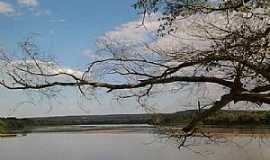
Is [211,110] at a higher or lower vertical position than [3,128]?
lower

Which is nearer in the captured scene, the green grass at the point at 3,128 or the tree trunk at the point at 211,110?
the tree trunk at the point at 211,110

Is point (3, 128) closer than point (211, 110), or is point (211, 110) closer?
point (211, 110)

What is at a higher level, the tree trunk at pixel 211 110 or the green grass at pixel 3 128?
the green grass at pixel 3 128

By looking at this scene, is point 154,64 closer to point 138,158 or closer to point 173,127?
point 173,127

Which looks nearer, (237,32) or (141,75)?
(237,32)

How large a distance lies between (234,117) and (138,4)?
187 cm

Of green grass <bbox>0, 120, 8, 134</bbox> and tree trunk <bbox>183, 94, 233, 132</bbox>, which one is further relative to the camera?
green grass <bbox>0, 120, 8, 134</bbox>

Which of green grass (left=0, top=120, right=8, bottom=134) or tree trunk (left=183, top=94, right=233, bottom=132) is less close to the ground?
green grass (left=0, top=120, right=8, bottom=134)

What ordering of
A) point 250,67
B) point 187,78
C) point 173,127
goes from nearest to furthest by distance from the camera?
point 250,67, point 187,78, point 173,127

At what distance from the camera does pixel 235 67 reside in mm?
5617

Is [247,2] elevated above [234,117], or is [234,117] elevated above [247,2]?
[247,2]

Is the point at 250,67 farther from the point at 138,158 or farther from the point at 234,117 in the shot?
the point at 138,158

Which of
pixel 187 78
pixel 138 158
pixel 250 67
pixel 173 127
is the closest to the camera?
pixel 250 67

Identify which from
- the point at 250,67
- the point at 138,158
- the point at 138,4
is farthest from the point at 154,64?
the point at 138,158
